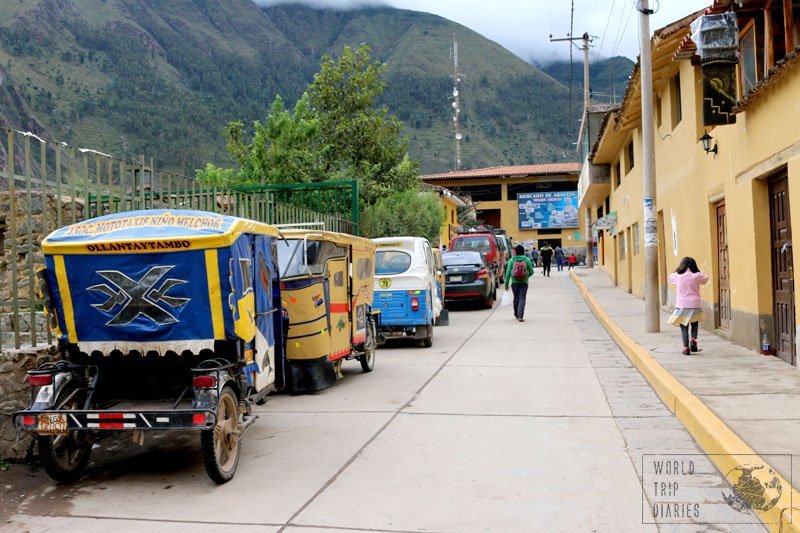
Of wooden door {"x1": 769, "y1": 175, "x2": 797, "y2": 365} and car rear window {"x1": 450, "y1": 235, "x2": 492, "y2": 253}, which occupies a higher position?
car rear window {"x1": 450, "y1": 235, "x2": 492, "y2": 253}

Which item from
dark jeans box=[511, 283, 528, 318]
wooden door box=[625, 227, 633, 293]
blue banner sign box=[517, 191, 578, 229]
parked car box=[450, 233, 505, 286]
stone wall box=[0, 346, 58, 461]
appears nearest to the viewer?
stone wall box=[0, 346, 58, 461]

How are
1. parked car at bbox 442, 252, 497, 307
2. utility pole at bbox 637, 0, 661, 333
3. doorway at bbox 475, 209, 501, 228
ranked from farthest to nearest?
1. doorway at bbox 475, 209, 501, 228
2. parked car at bbox 442, 252, 497, 307
3. utility pole at bbox 637, 0, 661, 333

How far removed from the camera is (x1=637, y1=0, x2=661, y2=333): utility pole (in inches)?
563

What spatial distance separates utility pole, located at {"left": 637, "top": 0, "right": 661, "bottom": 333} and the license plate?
1097 cm

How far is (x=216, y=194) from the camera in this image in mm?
10508

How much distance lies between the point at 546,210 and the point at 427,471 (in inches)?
2502

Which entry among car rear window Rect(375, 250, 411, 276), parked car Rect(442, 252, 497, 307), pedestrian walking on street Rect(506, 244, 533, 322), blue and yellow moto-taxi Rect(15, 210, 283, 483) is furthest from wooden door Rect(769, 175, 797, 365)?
parked car Rect(442, 252, 497, 307)

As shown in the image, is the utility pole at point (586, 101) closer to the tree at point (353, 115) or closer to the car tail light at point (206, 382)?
the tree at point (353, 115)

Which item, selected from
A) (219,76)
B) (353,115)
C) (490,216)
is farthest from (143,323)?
(219,76)

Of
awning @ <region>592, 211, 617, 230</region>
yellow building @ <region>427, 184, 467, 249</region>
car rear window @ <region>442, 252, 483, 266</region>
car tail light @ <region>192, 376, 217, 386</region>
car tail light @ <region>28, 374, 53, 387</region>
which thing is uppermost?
yellow building @ <region>427, 184, 467, 249</region>

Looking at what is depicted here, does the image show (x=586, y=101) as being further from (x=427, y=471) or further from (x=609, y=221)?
(x=427, y=471)

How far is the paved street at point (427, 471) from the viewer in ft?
17.0

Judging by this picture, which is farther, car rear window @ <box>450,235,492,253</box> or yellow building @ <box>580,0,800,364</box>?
car rear window @ <box>450,235,492,253</box>

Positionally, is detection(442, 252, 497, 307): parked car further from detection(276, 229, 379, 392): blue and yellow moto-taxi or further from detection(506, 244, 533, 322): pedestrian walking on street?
detection(276, 229, 379, 392): blue and yellow moto-taxi
